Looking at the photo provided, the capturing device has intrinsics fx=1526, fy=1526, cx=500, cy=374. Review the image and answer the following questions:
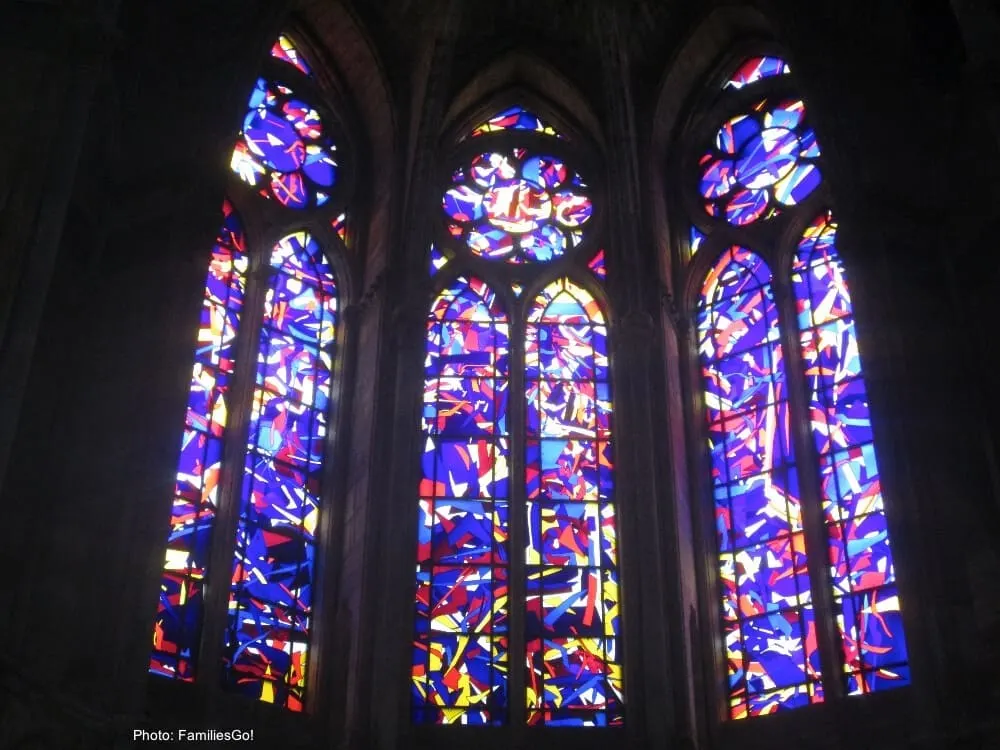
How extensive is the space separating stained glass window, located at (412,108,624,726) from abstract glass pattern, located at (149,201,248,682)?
177 centimetres

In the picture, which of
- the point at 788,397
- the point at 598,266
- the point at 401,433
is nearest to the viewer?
the point at 401,433

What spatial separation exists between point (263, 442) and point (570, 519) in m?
2.61

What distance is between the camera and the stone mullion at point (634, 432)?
38.2 feet

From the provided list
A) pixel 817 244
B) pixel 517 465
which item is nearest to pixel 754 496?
pixel 517 465

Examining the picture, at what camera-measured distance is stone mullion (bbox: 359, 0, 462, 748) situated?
11.5m

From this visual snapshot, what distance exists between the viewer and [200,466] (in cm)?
1179

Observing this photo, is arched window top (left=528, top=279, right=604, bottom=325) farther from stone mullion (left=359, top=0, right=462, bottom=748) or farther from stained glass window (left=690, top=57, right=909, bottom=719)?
stone mullion (left=359, top=0, right=462, bottom=748)

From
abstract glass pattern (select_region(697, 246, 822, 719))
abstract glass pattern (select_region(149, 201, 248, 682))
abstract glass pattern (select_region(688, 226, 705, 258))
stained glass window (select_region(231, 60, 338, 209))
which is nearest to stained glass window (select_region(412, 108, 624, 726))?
abstract glass pattern (select_region(688, 226, 705, 258))

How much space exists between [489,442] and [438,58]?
3.64 metres

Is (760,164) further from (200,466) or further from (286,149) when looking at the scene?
(200,466)

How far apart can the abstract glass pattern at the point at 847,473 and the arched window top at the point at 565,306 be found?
1.87 meters

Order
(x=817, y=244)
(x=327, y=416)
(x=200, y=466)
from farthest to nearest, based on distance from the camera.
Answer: (x=817, y=244) < (x=327, y=416) < (x=200, y=466)

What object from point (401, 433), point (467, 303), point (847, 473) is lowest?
point (847, 473)

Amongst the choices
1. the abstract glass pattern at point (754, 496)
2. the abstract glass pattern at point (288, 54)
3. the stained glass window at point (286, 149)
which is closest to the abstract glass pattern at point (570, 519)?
the abstract glass pattern at point (754, 496)
